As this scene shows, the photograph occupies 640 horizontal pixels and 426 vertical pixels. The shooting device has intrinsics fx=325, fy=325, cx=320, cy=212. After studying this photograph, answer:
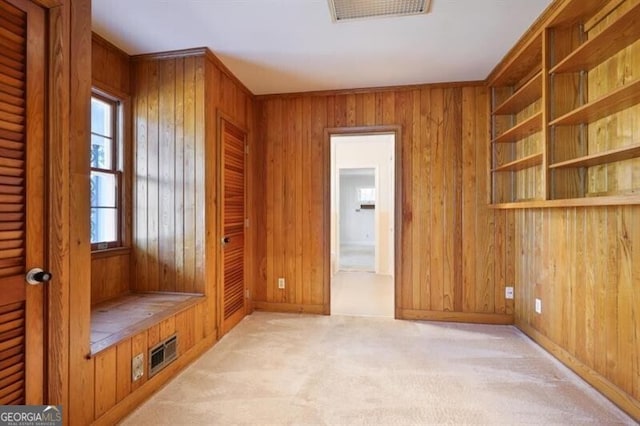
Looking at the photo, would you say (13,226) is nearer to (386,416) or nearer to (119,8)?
(119,8)

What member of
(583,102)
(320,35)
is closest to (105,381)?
(320,35)

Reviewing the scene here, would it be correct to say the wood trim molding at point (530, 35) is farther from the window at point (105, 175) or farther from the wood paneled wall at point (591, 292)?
the window at point (105, 175)

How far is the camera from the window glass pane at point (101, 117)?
2533mm

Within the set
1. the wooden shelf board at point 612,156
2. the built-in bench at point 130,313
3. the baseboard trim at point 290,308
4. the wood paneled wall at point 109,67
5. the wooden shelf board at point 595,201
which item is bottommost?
the baseboard trim at point 290,308

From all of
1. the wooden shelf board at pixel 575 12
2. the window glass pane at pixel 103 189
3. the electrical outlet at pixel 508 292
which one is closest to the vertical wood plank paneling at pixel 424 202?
the electrical outlet at pixel 508 292

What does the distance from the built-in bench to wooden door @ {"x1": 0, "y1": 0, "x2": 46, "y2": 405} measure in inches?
13.6

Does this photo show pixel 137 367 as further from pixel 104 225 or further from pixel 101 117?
pixel 101 117

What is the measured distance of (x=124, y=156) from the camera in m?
2.73

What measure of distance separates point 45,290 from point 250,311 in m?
2.37

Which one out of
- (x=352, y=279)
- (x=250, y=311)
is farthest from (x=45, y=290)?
(x=352, y=279)

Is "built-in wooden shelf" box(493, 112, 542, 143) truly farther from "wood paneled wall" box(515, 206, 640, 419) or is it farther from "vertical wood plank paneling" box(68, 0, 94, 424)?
"vertical wood plank paneling" box(68, 0, 94, 424)

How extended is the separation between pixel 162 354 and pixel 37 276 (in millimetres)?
1036

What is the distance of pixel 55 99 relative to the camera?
146cm

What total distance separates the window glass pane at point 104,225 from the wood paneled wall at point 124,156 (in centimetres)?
7
